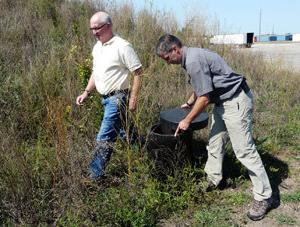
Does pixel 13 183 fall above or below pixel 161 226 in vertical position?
above

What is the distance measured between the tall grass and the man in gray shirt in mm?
604

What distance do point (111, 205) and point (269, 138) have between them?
9.57 feet

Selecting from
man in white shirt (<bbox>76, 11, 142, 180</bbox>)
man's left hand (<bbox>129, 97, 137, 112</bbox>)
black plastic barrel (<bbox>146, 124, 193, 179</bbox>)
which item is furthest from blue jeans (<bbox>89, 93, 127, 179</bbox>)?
black plastic barrel (<bbox>146, 124, 193, 179</bbox>)

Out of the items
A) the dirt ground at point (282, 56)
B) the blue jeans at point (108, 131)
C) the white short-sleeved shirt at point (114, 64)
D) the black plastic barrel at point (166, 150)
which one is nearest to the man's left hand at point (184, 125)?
the black plastic barrel at point (166, 150)

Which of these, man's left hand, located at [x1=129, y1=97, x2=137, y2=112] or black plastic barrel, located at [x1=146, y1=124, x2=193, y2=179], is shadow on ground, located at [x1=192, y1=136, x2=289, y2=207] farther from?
man's left hand, located at [x1=129, y1=97, x2=137, y2=112]

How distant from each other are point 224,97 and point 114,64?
3.85ft

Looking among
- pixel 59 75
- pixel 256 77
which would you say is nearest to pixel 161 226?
pixel 59 75

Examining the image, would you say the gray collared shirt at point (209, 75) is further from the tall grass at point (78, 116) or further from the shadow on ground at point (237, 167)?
the shadow on ground at point (237, 167)

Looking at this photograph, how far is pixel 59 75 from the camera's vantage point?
19.8 ft

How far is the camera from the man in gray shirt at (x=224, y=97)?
142 inches

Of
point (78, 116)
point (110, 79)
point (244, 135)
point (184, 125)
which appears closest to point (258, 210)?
point (244, 135)

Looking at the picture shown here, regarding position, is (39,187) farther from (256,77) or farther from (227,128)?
(256,77)

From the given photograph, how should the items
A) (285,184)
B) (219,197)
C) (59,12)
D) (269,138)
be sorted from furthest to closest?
1. (59,12)
2. (269,138)
3. (285,184)
4. (219,197)

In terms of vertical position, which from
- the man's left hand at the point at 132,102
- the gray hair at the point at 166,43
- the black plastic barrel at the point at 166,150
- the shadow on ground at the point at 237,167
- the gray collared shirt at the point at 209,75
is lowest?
the shadow on ground at the point at 237,167
